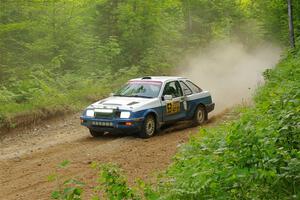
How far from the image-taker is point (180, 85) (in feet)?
46.1

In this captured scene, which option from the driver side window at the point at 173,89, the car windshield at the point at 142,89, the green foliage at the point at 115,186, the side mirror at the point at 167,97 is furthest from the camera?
the driver side window at the point at 173,89

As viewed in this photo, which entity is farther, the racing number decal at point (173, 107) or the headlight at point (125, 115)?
the racing number decal at point (173, 107)

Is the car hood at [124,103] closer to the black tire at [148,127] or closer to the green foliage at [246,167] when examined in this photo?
the black tire at [148,127]

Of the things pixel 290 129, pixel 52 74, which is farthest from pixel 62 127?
pixel 290 129

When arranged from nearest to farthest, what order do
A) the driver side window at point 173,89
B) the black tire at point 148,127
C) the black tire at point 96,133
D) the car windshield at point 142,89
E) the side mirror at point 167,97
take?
the black tire at point 148,127 → the black tire at point 96,133 → the side mirror at point 167,97 → the car windshield at point 142,89 → the driver side window at point 173,89

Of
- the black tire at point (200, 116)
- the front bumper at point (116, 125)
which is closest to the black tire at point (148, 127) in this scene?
the front bumper at point (116, 125)

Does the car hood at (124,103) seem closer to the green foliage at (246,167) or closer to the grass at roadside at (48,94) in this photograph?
the grass at roadside at (48,94)

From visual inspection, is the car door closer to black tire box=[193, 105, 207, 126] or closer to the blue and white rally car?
the blue and white rally car

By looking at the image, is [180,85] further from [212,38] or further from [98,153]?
[212,38]

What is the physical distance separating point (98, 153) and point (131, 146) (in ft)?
3.37

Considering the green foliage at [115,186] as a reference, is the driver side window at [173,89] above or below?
above

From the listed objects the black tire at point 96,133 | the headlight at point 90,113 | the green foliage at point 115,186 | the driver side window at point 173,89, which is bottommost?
the black tire at point 96,133

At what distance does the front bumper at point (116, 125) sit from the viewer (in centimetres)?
1204

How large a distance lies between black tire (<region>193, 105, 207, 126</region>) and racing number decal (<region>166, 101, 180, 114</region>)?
954mm
